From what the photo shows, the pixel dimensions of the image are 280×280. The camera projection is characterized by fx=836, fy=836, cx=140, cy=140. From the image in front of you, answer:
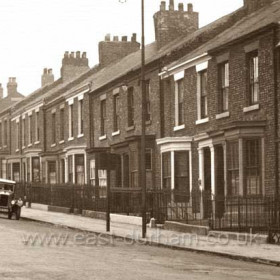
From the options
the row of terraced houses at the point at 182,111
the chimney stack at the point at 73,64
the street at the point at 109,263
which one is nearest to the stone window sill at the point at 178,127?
the row of terraced houses at the point at 182,111

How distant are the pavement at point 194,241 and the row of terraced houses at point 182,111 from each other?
2741mm

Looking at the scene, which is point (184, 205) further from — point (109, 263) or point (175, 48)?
point (109, 263)

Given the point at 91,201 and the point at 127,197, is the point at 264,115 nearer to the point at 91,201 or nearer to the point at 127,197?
the point at 127,197

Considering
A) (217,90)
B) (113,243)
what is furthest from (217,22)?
(113,243)

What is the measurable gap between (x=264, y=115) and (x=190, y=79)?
6.26m

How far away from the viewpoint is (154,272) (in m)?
14.7

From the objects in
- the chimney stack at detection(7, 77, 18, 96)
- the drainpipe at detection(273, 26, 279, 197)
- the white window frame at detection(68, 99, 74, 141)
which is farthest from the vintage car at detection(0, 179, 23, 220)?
the chimney stack at detection(7, 77, 18, 96)

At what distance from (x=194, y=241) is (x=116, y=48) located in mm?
27624

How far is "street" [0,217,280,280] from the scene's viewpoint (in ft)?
46.9

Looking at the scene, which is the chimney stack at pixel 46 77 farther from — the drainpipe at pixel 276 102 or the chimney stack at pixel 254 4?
the drainpipe at pixel 276 102

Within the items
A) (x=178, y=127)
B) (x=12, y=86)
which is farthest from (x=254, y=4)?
(x=12, y=86)

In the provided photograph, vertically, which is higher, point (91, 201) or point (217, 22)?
point (217, 22)

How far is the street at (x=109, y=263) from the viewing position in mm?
14281

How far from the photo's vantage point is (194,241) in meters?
22.5
